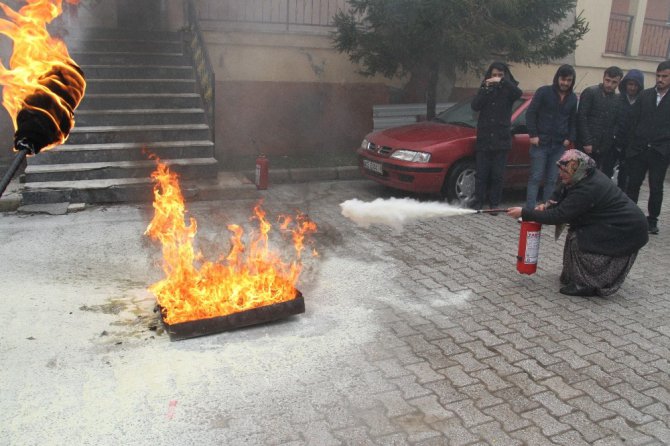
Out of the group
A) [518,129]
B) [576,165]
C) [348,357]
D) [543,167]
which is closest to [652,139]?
[543,167]

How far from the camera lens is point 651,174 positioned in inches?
301

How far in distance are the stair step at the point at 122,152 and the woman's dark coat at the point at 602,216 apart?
18.9ft

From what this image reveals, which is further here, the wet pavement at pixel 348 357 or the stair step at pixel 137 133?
the stair step at pixel 137 133

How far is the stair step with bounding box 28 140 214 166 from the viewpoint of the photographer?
→ 8414 millimetres

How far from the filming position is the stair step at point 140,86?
9648 mm

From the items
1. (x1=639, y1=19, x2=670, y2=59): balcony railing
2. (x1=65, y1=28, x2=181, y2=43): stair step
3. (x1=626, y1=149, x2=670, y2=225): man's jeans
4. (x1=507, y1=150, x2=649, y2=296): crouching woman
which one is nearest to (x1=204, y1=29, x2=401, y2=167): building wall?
(x1=65, y1=28, x2=181, y2=43): stair step

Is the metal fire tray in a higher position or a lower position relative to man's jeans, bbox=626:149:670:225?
lower

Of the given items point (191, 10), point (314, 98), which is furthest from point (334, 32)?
point (191, 10)

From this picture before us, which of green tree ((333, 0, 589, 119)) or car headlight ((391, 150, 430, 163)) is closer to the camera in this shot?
car headlight ((391, 150, 430, 163))

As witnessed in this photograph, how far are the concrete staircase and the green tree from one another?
344 cm

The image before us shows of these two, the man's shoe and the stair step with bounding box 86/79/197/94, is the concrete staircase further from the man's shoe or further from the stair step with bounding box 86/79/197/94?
→ the man's shoe

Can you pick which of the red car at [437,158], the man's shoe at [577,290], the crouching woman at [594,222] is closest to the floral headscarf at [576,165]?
the crouching woman at [594,222]

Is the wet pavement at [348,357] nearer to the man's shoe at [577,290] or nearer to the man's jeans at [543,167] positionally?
the man's shoe at [577,290]

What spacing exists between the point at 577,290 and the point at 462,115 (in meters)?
4.76
